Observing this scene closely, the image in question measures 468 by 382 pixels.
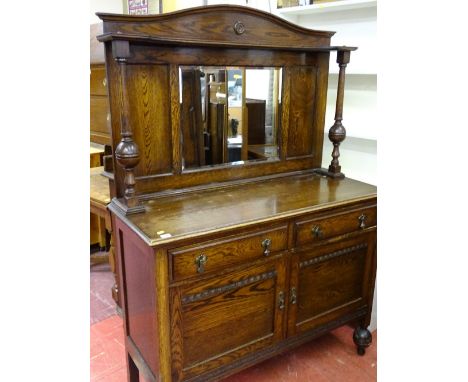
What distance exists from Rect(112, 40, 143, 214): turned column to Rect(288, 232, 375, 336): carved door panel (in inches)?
28.4

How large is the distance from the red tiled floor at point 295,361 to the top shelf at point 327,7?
1835mm

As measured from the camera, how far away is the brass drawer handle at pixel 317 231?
1670 millimetres

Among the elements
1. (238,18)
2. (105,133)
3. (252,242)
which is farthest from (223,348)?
(238,18)

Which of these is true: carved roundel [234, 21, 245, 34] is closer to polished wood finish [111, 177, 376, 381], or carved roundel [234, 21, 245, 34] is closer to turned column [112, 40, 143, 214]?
turned column [112, 40, 143, 214]

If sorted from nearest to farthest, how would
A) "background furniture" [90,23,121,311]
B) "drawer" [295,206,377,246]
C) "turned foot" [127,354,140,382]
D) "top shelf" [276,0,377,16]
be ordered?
"drawer" [295,206,377,246] < "turned foot" [127,354,140,382] < "background furniture" [90,23,121,311] < "top shelf" [276,0,377,16]

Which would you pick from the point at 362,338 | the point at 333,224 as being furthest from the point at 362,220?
the point at 362,338

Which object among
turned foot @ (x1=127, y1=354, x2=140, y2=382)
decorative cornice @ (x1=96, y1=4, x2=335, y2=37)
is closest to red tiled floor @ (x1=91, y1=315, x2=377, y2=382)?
turned foot @ (x1=127, y1=354, x2=140, y2=382)

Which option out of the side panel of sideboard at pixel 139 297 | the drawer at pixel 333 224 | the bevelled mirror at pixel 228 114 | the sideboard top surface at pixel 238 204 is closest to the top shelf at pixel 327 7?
the bevelled mirror at pixel 228 114

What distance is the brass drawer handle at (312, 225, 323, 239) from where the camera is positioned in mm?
1670

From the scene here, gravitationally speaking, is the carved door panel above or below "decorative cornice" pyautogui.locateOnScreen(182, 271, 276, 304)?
below

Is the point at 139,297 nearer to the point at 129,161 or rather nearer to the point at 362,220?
the point at 129,161

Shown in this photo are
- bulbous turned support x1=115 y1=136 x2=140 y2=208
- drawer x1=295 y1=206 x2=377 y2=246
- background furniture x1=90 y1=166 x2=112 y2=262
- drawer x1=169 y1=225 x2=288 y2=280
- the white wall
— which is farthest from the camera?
the white wall
